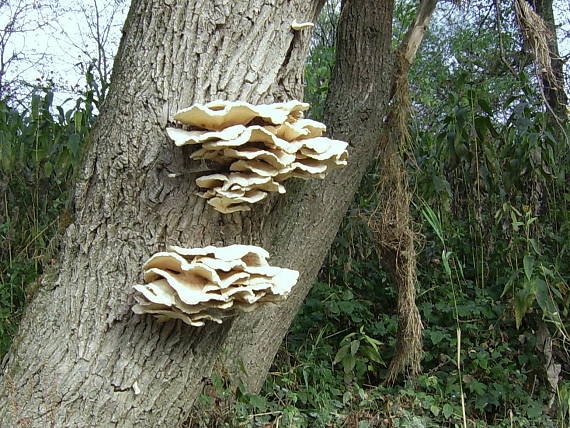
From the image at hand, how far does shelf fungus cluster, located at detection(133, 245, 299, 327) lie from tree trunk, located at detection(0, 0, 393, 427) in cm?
16

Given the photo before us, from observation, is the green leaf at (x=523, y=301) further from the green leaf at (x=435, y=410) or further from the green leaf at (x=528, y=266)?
the green leaf at (x=435, y=410)

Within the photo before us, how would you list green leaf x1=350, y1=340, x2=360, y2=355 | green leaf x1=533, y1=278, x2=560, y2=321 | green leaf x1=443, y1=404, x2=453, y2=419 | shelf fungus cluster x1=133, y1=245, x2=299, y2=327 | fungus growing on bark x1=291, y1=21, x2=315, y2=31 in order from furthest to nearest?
green leaf x1=350, y1=340, x2=360, y2=355
green leaf x1=533, y1=278, x2=560, y2=321
green leaf x1=443, y1=404, x2=453, y2=419
fungus growing on bark x1=291, y1=21, x2=315, y2=31
shelf fungus cluster x1=133, y1=245, x2=299, y2=327

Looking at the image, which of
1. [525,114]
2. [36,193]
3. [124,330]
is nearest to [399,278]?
[525,114]

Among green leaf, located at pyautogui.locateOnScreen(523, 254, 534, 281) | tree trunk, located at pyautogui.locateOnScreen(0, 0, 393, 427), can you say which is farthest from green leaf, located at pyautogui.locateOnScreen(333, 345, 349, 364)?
tree trunk, located at pyautogui.locateOnScreen(0, 0, 393, 427)

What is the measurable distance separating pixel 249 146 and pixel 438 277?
3.20m

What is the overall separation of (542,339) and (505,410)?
1.63 feet

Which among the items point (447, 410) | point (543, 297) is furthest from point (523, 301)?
point (447, 410)

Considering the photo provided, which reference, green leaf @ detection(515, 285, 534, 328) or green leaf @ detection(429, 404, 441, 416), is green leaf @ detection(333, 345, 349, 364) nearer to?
green leaf @ detection(429, 404, 441, 416)

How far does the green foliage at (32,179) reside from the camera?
3.95 meters

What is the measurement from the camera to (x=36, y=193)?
171 inches

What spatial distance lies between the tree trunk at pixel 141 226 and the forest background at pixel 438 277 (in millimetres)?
1159

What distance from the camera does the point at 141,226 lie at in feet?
6.17

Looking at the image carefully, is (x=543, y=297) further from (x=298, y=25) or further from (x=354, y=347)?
(x=298, y=25)

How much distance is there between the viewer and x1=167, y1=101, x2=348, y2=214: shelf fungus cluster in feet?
5.52
